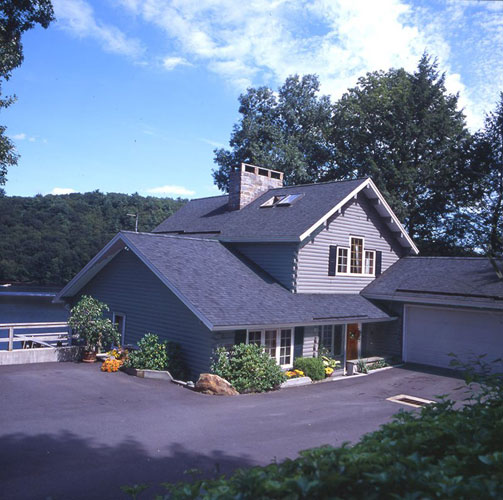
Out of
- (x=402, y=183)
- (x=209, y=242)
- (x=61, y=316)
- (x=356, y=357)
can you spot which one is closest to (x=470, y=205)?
(x=402, y=183)

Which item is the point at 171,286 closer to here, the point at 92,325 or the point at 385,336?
the point at 92,325

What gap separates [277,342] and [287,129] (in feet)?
98.4

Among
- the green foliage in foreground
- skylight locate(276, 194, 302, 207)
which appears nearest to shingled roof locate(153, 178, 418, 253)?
skylight locate(276, 194, 302, 207)

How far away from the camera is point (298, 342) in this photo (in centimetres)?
1725

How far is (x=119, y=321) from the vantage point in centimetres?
1941

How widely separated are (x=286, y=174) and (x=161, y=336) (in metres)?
25.1

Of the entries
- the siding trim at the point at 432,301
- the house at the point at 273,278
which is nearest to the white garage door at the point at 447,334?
the house at the point at 273,278

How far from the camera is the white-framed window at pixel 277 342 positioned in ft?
52.4

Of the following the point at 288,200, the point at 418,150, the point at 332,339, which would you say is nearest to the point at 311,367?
the point at 332,339

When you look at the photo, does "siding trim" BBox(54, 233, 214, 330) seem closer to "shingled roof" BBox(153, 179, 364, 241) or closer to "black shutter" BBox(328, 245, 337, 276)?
"shingled roof" BBox(153, 179, 364, 241)

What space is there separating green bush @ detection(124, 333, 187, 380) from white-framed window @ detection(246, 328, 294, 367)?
7.84ft

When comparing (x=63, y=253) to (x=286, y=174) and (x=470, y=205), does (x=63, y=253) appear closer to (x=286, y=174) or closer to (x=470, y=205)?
(x=286, y=174)

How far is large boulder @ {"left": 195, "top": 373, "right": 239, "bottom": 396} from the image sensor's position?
1359 centimetres

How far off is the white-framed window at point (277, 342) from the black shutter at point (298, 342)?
0.19 m
